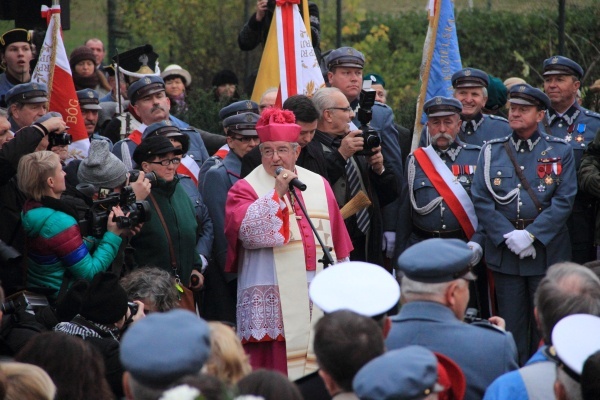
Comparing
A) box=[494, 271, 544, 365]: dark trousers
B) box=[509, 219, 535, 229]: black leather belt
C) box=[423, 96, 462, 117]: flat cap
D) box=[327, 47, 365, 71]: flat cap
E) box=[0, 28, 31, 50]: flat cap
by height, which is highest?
box=[0, 28, 31, 50]: flat cap

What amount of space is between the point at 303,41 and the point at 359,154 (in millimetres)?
1783

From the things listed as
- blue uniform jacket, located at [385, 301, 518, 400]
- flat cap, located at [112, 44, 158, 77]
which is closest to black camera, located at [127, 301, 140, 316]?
blue uniform jacket, located at [385, 301, 518, 400]

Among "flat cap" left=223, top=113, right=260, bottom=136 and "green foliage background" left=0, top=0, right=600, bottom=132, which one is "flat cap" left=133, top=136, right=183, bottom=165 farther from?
"green foliage background" left=0, top=0, right=600, bottom=132

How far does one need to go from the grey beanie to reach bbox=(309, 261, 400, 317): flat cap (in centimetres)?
304

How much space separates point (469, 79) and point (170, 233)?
10.7ft

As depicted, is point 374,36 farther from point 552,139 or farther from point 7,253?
point 7,253

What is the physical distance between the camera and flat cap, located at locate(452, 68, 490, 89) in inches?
378

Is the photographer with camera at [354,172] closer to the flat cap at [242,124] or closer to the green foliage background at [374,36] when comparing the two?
the flat cap at [242,124]

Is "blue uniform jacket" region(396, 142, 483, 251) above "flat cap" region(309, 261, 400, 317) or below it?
below

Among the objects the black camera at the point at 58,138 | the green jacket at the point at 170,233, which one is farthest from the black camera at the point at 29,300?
the black camera at the point at 58,138

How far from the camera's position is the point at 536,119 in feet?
28.4

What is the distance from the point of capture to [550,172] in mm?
8586

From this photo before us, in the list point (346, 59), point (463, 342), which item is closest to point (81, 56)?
point (346, 59)

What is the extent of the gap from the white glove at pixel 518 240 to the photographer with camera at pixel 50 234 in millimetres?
3068
